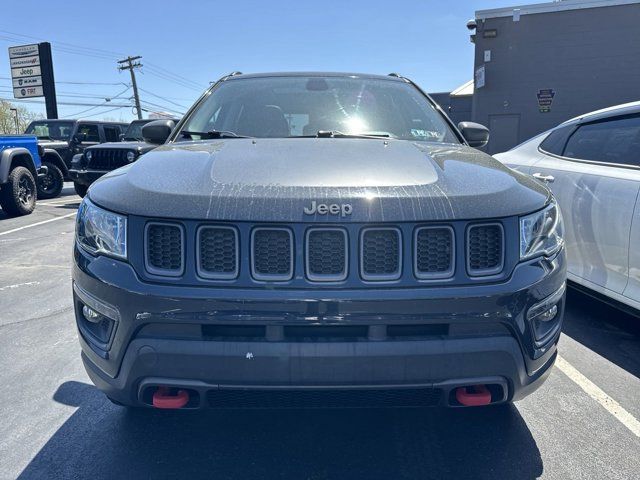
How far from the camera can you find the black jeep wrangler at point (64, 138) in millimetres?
Answer: 13719

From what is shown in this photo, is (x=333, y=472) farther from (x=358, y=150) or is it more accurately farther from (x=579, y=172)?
(x=579, y=172)

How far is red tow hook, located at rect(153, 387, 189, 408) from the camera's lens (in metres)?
1.95

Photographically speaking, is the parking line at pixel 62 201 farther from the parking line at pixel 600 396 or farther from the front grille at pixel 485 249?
the front grille at pixel 485 249

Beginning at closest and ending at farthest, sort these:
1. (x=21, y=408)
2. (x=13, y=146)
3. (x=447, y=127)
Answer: (x=21, y=408)
(x=447, y=127)
(x=13, y=146)

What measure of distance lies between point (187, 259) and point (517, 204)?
1.24 meters

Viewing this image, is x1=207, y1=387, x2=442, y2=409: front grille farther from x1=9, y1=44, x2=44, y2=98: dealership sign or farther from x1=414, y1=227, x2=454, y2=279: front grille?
x1=9, y1=44, x2=44, y2=98: dealership sign

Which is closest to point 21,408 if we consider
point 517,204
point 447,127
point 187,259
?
point 187,259

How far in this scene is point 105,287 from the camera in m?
1.90

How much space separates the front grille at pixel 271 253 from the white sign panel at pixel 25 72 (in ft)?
91.7

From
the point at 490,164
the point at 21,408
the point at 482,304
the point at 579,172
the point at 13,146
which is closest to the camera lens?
the point at 482,304

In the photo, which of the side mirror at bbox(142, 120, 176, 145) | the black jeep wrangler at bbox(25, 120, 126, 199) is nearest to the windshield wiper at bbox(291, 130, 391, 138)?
the side mirror at bbox(142, 120, 176, 145)

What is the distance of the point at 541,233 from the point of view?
2047mm

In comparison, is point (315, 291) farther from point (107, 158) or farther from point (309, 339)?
point (107, 158)

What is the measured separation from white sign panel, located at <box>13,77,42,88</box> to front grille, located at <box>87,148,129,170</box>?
1674 cm
